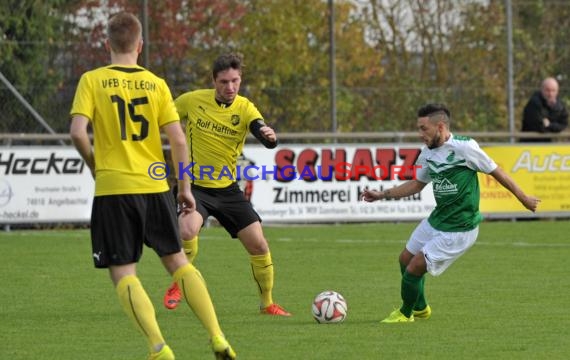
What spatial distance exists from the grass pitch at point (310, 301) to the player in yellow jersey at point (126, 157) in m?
0.79

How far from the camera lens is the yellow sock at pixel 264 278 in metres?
9.84

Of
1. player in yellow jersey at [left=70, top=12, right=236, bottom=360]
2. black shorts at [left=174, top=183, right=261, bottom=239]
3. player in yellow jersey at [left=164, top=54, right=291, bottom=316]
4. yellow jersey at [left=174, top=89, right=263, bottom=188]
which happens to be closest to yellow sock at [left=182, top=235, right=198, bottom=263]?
player in yellow jersey at [left=164, top=54, right=291, bottom=316]

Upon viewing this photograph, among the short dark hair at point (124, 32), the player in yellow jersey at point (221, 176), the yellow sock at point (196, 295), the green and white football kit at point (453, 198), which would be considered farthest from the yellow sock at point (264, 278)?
the short dark hair at point (124, 32)

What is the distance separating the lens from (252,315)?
31.8ft

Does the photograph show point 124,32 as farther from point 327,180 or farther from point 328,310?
point 327,180

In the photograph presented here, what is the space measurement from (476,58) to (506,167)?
2985 millimetres

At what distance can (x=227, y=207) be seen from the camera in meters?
9.99

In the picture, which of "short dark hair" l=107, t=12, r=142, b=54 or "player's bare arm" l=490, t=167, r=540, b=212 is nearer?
"short dark hair" l=107, t=12, r=142, b=54

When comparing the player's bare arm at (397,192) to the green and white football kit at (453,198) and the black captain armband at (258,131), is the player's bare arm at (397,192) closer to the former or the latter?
the green and white football kit at (453,198)

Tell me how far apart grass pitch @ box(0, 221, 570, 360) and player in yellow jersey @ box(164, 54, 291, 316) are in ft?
1.31

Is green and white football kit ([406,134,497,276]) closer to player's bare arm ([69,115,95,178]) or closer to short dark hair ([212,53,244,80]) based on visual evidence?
short dark hair ([212,53,244,80])

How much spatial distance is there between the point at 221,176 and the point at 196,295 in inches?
120

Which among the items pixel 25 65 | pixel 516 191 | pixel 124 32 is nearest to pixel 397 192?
pixel 516 191

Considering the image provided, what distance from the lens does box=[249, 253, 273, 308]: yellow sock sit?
387 inches
